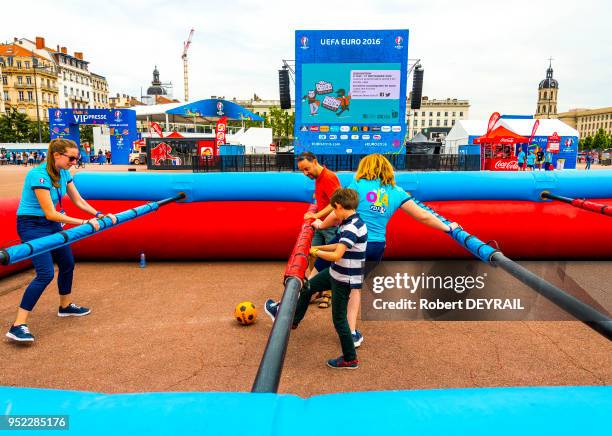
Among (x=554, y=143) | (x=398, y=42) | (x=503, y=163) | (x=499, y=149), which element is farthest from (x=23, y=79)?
(x=554, y=143)

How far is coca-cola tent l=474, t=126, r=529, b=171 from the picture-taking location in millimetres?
19453

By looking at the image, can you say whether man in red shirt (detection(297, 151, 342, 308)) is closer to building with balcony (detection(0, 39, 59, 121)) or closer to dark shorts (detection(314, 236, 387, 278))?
dark shorts (detection(314, 236, 387, 278))

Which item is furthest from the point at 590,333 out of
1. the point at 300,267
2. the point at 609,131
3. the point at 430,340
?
the point at 609,131

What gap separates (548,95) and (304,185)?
160567 mm

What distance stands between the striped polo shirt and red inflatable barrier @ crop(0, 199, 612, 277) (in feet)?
9.34

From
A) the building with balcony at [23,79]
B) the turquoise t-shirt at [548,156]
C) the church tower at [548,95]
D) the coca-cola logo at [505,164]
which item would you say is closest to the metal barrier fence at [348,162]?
the coca-cola logo at [505,164]

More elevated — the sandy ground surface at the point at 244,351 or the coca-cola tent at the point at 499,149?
the coca-cola tent at the point at 499,149

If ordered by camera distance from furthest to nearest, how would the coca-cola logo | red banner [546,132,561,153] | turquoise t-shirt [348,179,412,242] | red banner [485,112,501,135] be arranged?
red banner [546,132,561,153] → red banner [485,112,501,135] → the coca-cola logo → turquoise t-shirt [348,179,412,242]

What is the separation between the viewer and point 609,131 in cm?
13575

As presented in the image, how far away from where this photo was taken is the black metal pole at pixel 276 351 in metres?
1.35

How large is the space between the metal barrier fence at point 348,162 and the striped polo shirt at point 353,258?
11.7 metres

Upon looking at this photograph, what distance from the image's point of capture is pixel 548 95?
137 metres

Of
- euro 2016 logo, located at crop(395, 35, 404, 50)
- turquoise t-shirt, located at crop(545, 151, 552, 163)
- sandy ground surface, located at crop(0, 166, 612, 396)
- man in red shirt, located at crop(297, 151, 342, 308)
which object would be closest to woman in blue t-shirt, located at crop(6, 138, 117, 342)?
sandy ground surface, located at crop(0, 166, 612, 396)

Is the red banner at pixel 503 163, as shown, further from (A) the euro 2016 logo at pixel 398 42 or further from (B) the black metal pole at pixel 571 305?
(B) the black metal pole at pixel 571 305
